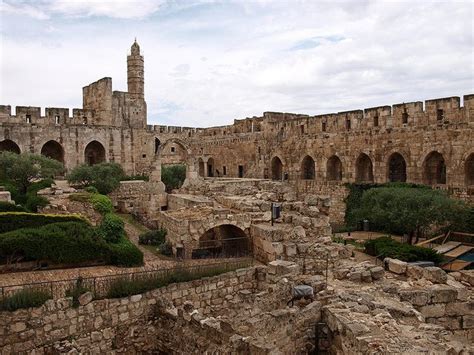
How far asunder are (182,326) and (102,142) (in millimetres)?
27330

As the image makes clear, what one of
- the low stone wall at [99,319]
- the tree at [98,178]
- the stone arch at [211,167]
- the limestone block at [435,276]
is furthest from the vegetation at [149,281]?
the stone arch at [211,167]

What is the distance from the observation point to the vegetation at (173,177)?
2673cm

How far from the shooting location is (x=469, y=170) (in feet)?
64.0

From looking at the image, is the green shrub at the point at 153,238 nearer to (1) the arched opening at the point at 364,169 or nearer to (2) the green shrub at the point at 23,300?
(2) the green shrub at the point at 23,300

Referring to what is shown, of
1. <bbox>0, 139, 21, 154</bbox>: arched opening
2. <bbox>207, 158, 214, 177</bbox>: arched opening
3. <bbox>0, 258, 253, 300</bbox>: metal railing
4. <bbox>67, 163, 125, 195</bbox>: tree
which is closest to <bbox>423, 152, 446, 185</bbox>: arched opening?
<bbox>67, 163, 125, 195</bbox>: tree

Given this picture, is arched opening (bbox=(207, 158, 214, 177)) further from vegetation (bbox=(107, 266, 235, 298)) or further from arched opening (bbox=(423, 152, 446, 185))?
vegetation (bbox=(107, 266, 235, 298))

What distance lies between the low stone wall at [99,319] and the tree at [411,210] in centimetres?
1015

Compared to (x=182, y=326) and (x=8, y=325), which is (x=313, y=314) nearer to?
(x=182, y=326)

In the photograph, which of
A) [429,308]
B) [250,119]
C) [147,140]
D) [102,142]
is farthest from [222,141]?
[429,308]

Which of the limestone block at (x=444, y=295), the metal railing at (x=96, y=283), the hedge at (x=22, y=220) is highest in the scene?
the hedge at (x=22, y=220)

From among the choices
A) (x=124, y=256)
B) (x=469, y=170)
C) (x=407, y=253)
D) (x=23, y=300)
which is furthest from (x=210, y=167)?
(x=23, y=300)

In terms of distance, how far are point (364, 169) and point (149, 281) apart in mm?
18743

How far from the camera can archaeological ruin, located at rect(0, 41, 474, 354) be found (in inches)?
271

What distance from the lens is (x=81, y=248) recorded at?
34.8ft
